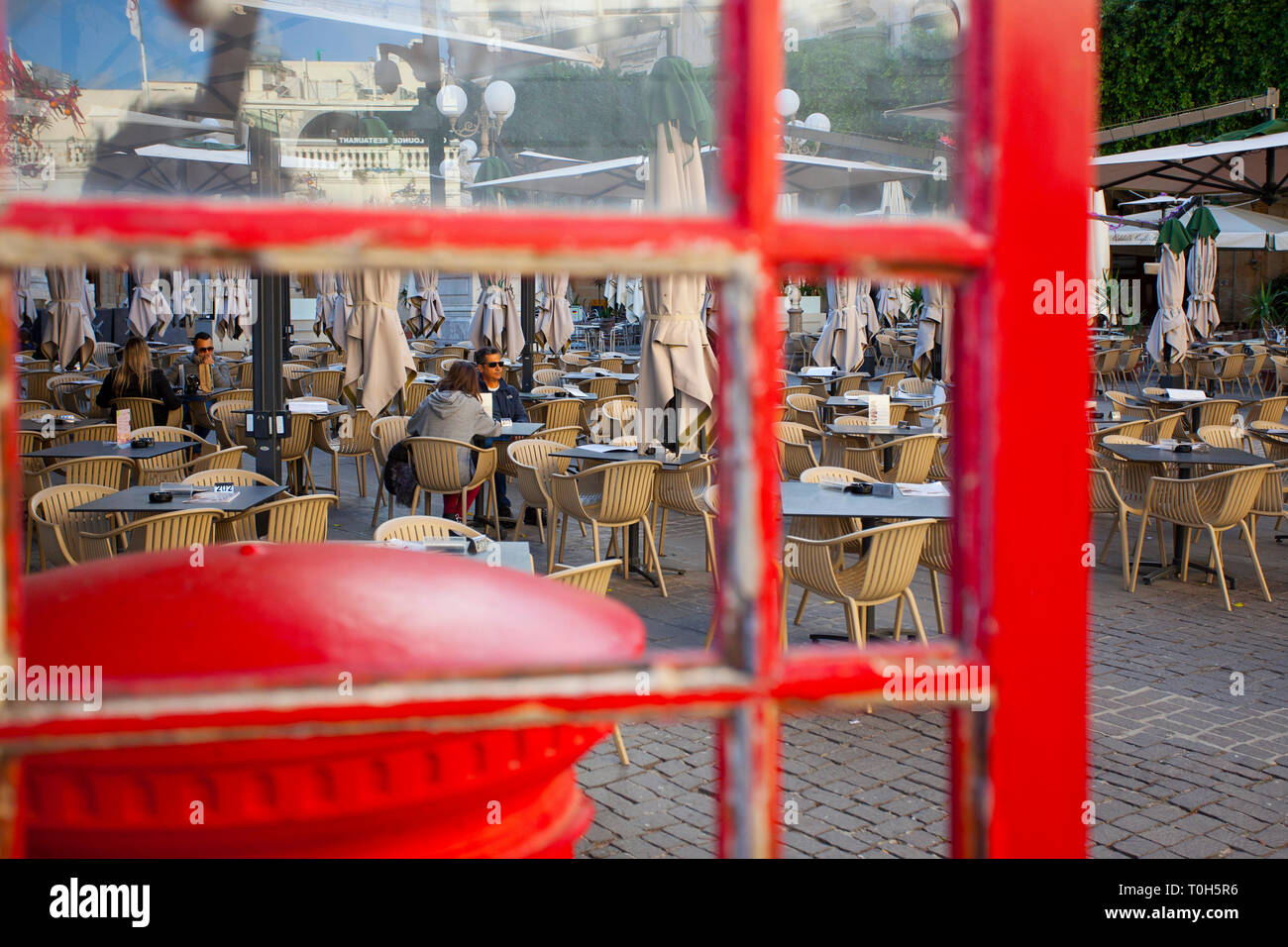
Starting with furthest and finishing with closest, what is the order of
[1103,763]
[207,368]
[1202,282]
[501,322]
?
[1202,282] < [501,322] < [207,368] < [1103,763]

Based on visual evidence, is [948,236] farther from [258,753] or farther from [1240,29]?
[1240,29]

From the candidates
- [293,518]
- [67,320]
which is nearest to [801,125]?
[293,518]

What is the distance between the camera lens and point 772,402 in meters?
0.91

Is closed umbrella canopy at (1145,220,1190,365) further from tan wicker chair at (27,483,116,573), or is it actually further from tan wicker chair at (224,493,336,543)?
tan wicker chair at (27,483,116,573)

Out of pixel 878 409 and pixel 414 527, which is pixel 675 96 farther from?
pixel 878 409

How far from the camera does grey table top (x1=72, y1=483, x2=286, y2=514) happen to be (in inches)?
243

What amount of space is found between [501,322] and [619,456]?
19.3ft

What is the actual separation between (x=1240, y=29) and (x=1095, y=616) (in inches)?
927

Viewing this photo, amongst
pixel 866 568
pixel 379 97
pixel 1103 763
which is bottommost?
pixel 1103 763

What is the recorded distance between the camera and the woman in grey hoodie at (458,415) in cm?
862

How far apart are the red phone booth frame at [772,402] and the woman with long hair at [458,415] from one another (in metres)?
7.72

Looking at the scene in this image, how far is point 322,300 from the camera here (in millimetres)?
18469

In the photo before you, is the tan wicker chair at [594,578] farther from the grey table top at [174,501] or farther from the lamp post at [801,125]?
the grey table top at [174,501]

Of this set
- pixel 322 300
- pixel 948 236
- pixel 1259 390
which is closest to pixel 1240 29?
pixel 1259 390
